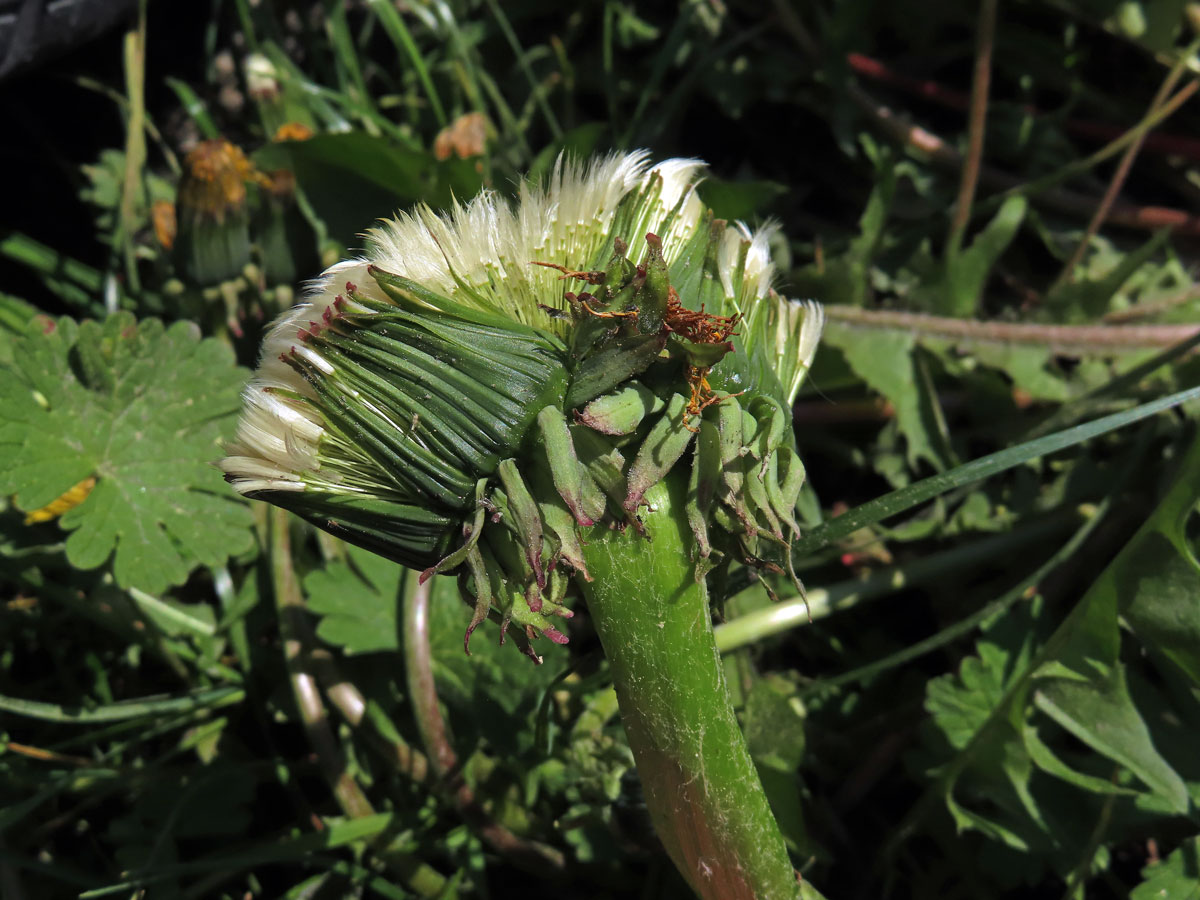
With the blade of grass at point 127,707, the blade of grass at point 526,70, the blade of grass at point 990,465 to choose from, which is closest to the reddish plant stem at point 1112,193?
the blade of grass at point 990,465

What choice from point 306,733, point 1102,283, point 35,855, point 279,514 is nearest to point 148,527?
point 279,514

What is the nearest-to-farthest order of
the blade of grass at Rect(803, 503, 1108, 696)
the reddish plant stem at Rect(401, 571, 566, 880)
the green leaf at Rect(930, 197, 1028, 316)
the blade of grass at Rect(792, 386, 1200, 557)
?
the blade of grass at Rect(792, 386, 1200, 557)
the blade of grass at Rect(803, 503, 1108, 696)
the reddish plant stem at Rect(401, 571, 566, 880)
the green leaf at Rect(930, 197, 1028, 316)

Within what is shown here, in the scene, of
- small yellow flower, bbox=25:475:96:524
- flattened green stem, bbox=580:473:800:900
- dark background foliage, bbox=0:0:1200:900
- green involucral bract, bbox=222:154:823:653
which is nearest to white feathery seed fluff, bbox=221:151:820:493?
green involucral bract, bbox=222:154:823:653

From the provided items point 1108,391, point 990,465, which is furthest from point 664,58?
point 990,465

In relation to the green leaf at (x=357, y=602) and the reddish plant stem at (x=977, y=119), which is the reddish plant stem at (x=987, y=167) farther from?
the green leaf at (x=357, y=602)

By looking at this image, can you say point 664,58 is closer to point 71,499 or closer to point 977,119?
point 977,119

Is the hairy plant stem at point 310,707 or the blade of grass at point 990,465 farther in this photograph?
the hairy plant stem at point 310,707

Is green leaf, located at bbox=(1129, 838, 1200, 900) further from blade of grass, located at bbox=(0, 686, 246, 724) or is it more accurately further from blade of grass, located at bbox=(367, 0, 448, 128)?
blade of grass, located at bbox=(367, 0, 448, 128)

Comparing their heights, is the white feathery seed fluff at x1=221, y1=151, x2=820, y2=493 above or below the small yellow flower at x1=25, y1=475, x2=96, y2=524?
above
